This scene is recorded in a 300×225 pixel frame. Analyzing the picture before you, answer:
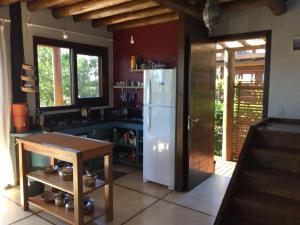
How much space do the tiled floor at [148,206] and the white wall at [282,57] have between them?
1.50 m

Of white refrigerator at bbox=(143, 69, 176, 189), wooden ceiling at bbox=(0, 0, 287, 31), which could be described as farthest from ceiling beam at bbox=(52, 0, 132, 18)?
white refrigerator at bbox=(143, 69, 176, 189)

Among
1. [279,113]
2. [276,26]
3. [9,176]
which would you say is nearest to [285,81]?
[279,113]

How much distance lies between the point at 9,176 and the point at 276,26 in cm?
428

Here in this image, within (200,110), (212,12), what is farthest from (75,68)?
(212,12)

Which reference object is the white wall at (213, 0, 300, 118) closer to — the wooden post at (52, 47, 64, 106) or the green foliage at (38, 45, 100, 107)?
the green foliage at (38, 45, 100, 107)

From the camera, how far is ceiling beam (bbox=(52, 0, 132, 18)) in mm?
3589

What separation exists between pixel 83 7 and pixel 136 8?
0.77 metres

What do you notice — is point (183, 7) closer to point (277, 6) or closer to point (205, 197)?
point (277, 6)

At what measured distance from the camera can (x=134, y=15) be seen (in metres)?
4.20

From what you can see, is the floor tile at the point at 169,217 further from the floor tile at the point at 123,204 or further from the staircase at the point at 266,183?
the staircase at the point at 266,183

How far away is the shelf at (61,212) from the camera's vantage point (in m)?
2.69

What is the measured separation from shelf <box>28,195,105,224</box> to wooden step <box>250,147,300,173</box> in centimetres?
178

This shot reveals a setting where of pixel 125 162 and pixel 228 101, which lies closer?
pixel 125 162

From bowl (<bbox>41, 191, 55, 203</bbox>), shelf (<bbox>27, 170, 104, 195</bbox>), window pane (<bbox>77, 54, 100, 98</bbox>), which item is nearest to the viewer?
shelf (<bbox>27, 170, 104, 195</bbox>)
